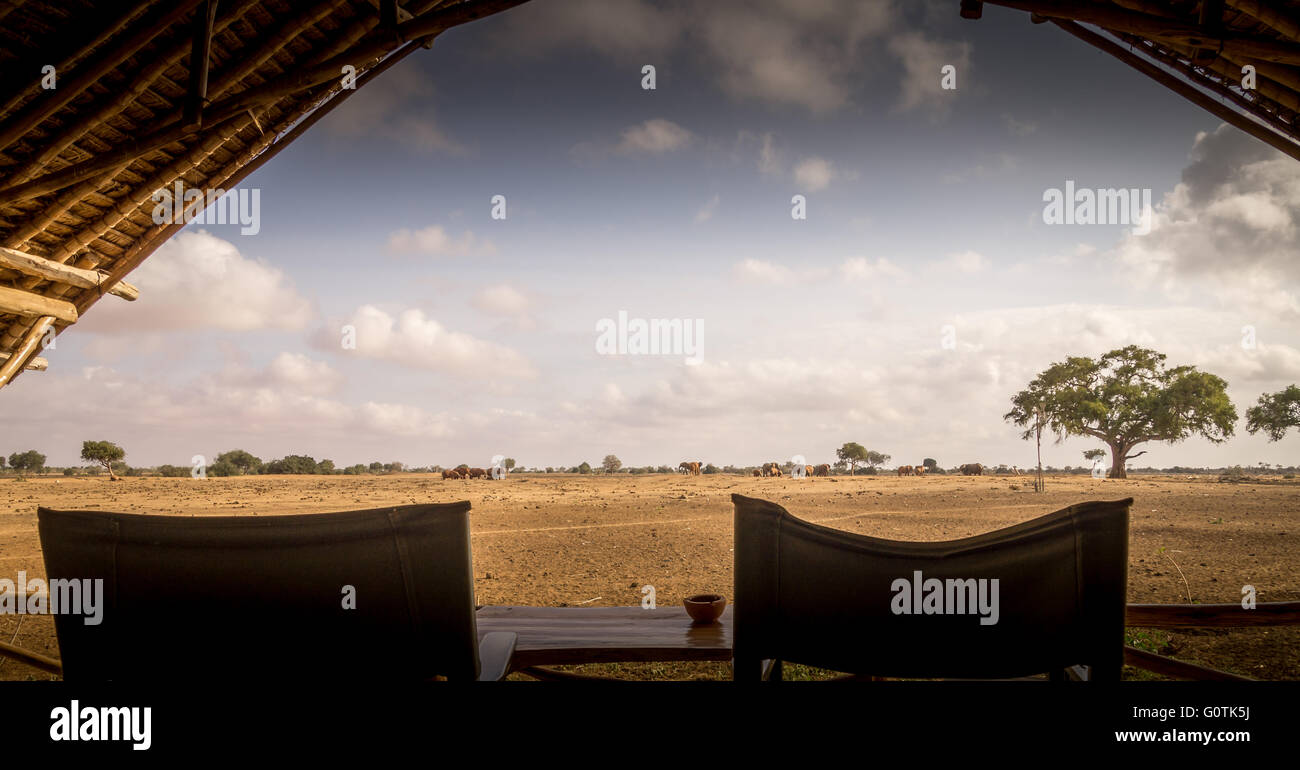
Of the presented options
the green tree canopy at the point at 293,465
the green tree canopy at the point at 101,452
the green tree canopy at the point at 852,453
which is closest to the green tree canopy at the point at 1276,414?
the green tree canopy at the point at 852,453

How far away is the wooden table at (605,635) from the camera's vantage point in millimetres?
1937

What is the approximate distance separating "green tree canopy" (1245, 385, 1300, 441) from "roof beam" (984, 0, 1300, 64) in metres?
49.7

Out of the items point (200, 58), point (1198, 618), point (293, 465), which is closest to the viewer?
point (1198, 618)

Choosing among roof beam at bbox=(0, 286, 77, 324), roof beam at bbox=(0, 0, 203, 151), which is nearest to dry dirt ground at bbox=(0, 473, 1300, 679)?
roof beam at bbox=(0, 286, 77, 324)

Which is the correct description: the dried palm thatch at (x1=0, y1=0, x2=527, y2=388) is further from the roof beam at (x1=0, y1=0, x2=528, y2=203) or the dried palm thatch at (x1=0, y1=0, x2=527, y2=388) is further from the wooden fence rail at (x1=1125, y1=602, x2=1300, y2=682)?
the wooden fence rail at (x1=1125, y1=602, x2=1300, y2=682)

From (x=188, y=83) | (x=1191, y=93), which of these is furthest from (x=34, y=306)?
(x=1191, y=93)

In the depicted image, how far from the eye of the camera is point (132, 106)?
4.91 metres

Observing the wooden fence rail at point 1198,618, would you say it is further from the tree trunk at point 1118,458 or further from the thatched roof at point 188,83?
the tree trunk at point 1118,458

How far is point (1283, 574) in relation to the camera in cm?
770

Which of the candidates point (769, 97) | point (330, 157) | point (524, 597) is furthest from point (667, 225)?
point (524, 597)

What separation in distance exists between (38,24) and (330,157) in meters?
13.8

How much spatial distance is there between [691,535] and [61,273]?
9578mm

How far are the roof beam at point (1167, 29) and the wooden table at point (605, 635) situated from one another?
4.13 m

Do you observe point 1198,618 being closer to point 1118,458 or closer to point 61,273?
point 61,273
